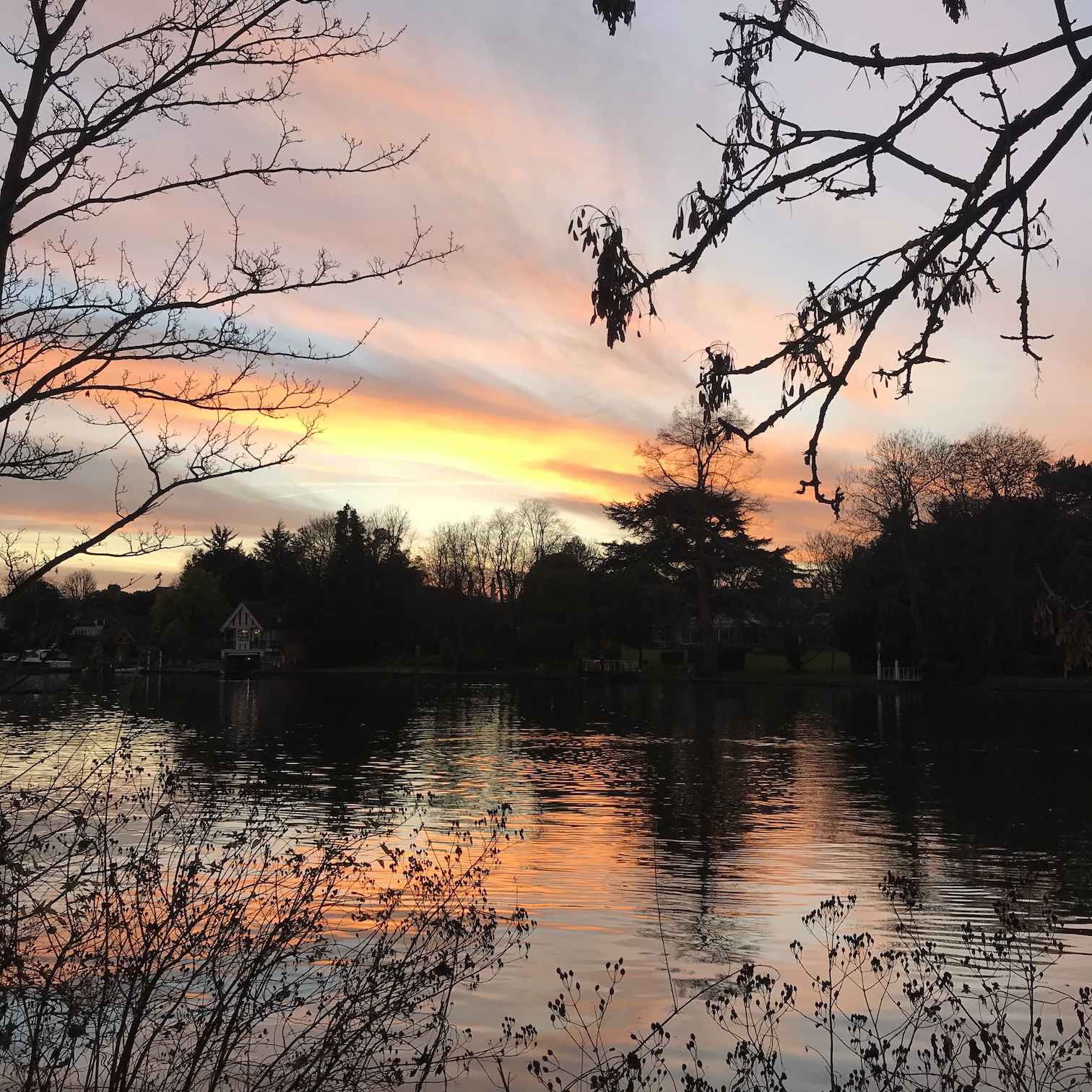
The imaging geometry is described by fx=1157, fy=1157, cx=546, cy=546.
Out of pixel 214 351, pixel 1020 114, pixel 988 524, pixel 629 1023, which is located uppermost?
pixel 988 524

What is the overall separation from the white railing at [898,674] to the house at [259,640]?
148ft

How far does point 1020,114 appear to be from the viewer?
438cm

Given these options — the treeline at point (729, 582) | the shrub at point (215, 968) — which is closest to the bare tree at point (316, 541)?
the treeline at point (729, 582)

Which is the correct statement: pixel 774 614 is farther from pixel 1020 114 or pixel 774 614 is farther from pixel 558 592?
pixel 1020 114

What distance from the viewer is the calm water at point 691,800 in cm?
1025

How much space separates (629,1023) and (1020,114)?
20.2 feet

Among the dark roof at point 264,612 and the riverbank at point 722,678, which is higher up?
the dark roof at point 264,612

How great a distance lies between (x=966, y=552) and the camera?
51531 mm

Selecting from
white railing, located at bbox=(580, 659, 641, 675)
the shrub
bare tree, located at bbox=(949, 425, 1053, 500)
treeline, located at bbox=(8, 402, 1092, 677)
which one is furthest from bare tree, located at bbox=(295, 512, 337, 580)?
the shrub

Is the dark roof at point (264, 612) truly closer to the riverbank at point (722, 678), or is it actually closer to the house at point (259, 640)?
the house at point (259, 640)

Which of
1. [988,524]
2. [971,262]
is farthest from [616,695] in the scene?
[971,262]

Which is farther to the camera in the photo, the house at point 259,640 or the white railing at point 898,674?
the house at point 259,640

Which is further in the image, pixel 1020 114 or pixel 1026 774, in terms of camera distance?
pixel 1026 774

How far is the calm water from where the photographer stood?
10.2m
